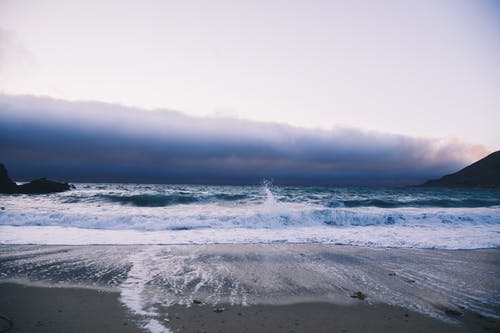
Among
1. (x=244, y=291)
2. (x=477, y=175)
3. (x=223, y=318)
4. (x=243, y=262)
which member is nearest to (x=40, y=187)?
(x=243, y=262)

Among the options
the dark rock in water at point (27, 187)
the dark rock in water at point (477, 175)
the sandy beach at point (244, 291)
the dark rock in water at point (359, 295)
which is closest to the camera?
the sandy beach at point (244, 291)

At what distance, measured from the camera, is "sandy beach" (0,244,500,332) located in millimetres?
3832

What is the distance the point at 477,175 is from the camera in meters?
107

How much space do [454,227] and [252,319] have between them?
51.8ft

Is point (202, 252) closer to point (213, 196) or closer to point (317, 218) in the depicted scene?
point (317, 218)

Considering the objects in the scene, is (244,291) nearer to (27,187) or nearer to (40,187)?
(40,187)

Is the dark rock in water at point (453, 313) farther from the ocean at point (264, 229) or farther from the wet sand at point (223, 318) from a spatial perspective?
the ocean at point (264, 229)

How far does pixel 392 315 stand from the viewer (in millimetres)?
4184

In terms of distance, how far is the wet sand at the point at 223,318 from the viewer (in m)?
3.66

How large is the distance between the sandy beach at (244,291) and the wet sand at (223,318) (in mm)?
15

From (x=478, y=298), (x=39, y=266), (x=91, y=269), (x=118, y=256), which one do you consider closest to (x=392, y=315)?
(x=478, y=298)

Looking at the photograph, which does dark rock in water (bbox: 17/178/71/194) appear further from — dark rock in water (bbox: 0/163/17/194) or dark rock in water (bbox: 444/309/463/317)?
dark rock in water (bbox: 444/309/463/317)

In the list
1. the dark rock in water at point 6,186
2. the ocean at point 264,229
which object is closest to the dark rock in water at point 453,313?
the ocean at point 264,229

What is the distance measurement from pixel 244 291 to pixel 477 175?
135 m
